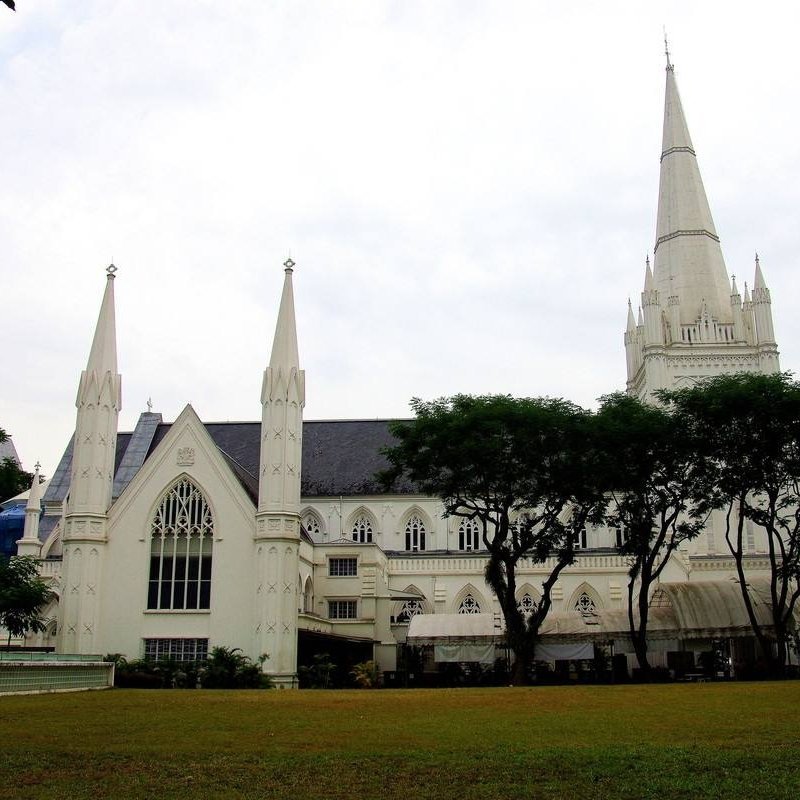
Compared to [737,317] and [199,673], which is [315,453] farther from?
[737,317]

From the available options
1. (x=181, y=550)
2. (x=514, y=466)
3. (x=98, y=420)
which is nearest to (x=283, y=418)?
(x=181, y=550)

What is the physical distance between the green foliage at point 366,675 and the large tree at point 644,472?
12095mm

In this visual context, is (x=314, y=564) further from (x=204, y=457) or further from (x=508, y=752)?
(x=508, y=752)

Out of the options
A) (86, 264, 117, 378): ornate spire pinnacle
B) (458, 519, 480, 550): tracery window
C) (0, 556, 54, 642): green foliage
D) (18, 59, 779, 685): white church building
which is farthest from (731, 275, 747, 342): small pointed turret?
(0, 556, 54, 642): green foliage

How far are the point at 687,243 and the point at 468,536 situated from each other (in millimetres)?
37683

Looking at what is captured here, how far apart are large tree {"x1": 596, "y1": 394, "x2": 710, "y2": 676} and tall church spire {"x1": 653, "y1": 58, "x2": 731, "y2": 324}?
4621 cm

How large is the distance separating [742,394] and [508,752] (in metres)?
29.8

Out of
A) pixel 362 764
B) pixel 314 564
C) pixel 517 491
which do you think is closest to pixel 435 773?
pixel 362 764

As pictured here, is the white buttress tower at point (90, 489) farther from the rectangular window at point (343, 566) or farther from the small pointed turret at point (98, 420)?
the rectangular window at point (343, 566)

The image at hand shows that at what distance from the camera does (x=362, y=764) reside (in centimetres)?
1449

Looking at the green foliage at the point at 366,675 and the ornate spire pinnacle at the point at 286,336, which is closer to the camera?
the green foliage at the point at 366,675

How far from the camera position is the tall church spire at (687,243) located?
8775 cm

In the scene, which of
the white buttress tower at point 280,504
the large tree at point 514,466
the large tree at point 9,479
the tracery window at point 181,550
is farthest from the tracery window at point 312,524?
the large tree at point 514,466

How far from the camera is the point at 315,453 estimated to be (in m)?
73.0
